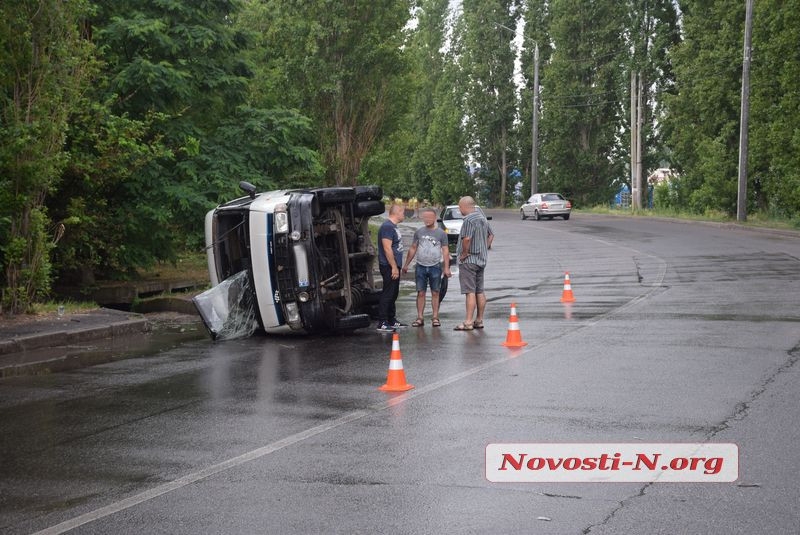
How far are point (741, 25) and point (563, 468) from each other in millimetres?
40951

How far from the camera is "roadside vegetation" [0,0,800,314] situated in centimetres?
1559

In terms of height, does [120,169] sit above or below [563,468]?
above

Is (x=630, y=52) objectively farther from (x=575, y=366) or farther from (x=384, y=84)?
(x=575, y=366)

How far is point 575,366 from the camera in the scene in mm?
10594

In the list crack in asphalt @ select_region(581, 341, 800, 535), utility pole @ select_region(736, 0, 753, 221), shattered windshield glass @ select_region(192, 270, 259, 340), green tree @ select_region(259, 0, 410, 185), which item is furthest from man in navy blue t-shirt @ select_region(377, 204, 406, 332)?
utility pole @ select_region(736, 0, 753, 221)

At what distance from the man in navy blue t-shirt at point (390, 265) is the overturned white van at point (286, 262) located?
293 millimetres

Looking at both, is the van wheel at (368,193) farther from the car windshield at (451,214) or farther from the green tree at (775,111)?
the green tree at (775,111)

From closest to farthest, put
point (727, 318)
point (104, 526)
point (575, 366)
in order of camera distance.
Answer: point (104, 526), point (575, 366), point (727, 318)

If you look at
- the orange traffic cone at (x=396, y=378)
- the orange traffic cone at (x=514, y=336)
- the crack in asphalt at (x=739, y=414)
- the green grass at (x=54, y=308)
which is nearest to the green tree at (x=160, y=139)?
the green grass at (x=54, y=308)

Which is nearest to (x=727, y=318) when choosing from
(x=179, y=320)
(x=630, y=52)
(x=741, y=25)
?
(x=179, y=320)

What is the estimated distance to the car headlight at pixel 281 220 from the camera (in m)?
13.6

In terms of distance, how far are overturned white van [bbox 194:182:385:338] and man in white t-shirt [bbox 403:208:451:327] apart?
889mm

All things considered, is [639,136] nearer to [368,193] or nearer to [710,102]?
[710,102]

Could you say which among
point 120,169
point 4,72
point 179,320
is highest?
point 4,72
